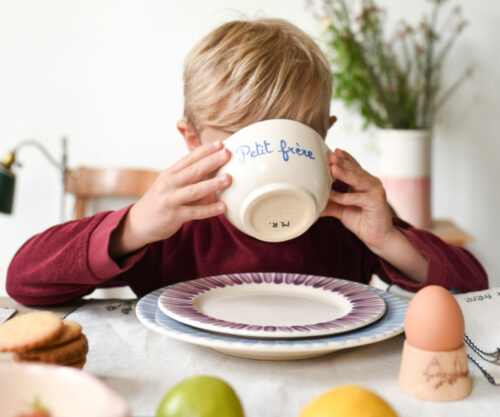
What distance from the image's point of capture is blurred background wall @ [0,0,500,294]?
238cm

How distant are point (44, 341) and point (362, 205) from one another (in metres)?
0.50

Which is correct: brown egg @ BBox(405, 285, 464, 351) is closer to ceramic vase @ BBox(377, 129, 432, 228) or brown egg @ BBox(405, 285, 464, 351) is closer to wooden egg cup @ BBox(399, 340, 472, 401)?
wooden egg cup @ BBox(399, 340, 472, 401)

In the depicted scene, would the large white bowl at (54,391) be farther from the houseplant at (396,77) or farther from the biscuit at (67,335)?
the houseplant at (396,77)

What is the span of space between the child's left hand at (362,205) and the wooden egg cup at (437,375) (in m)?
0.28

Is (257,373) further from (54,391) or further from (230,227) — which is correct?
(230,227)

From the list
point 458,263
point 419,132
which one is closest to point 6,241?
point 419,132

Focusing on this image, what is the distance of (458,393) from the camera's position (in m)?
0.54

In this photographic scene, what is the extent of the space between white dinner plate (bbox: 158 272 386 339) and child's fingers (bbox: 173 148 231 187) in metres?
0.15

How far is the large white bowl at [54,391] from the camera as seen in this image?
34cm

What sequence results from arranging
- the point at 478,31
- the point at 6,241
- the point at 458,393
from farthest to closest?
the point at 6,241 → the point at 478,31 → the point at 458,393

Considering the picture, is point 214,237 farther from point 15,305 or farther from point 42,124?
point 42,124

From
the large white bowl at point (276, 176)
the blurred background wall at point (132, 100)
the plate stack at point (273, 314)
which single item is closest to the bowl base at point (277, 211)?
the large white bowl at point (276, 176)

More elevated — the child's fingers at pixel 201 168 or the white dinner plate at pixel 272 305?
the child's fingers at pixel 201 168

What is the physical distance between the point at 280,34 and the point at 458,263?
47 cm
